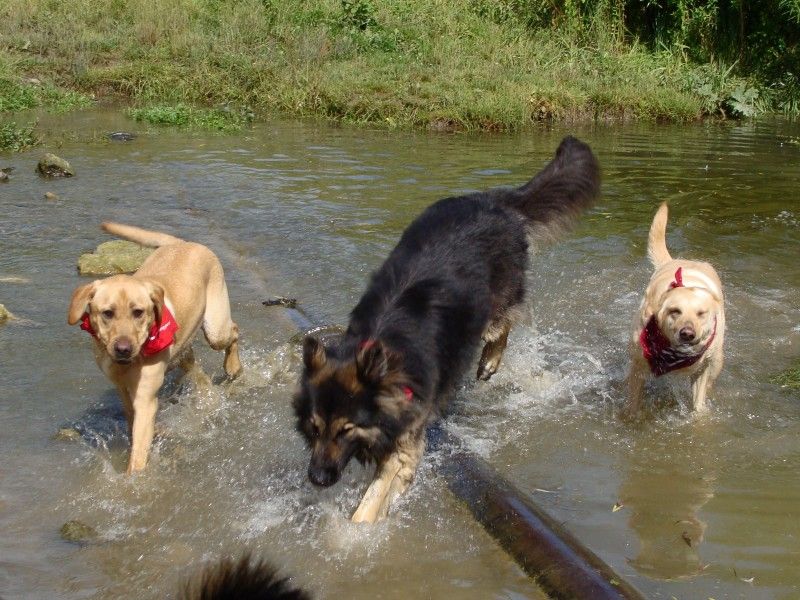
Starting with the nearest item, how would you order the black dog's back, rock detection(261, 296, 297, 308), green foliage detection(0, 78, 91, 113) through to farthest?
the black dog's back → rock detection(261, 296, 297, 308) → green foliage detection(0, 78, 91, 113)

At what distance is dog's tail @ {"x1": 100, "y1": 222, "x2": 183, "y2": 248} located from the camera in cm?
635

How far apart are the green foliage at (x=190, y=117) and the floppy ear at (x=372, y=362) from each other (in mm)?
11681

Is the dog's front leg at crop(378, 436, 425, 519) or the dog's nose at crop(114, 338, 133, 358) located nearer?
the dog's front leg at crop(378, 436, 425, 519)

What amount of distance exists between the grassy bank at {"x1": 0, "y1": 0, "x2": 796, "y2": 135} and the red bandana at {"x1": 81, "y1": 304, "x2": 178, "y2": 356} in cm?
1130

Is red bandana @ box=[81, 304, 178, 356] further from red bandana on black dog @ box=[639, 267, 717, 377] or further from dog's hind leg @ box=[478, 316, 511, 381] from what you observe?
red bandana on black dog @ box=[639, 267, 717, 377]

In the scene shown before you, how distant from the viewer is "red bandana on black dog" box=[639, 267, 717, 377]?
597 cm

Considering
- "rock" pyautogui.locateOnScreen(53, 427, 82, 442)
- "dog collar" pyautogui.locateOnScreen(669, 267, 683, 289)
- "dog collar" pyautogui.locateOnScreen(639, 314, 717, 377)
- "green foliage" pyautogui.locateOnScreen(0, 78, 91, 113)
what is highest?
"green foliage" pyautogui.locateOnScreen(0, 78, 91, 113)

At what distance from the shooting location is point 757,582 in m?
4.15

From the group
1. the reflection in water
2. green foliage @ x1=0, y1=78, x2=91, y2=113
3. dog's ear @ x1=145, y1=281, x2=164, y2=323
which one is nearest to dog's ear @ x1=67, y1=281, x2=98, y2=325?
dog's ear @ x1=145, y1=281, x2=164, y2=323

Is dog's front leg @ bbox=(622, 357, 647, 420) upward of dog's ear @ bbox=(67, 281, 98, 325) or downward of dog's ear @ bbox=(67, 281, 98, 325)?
downward

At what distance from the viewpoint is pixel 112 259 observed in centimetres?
852

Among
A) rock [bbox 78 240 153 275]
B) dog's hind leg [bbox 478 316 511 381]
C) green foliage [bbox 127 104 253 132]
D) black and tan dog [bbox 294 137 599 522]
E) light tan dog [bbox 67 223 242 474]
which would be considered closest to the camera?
black and tan dog [bbox 294 137 599 522]

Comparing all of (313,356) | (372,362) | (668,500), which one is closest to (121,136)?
(313,356)

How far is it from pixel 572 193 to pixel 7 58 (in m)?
14.7
